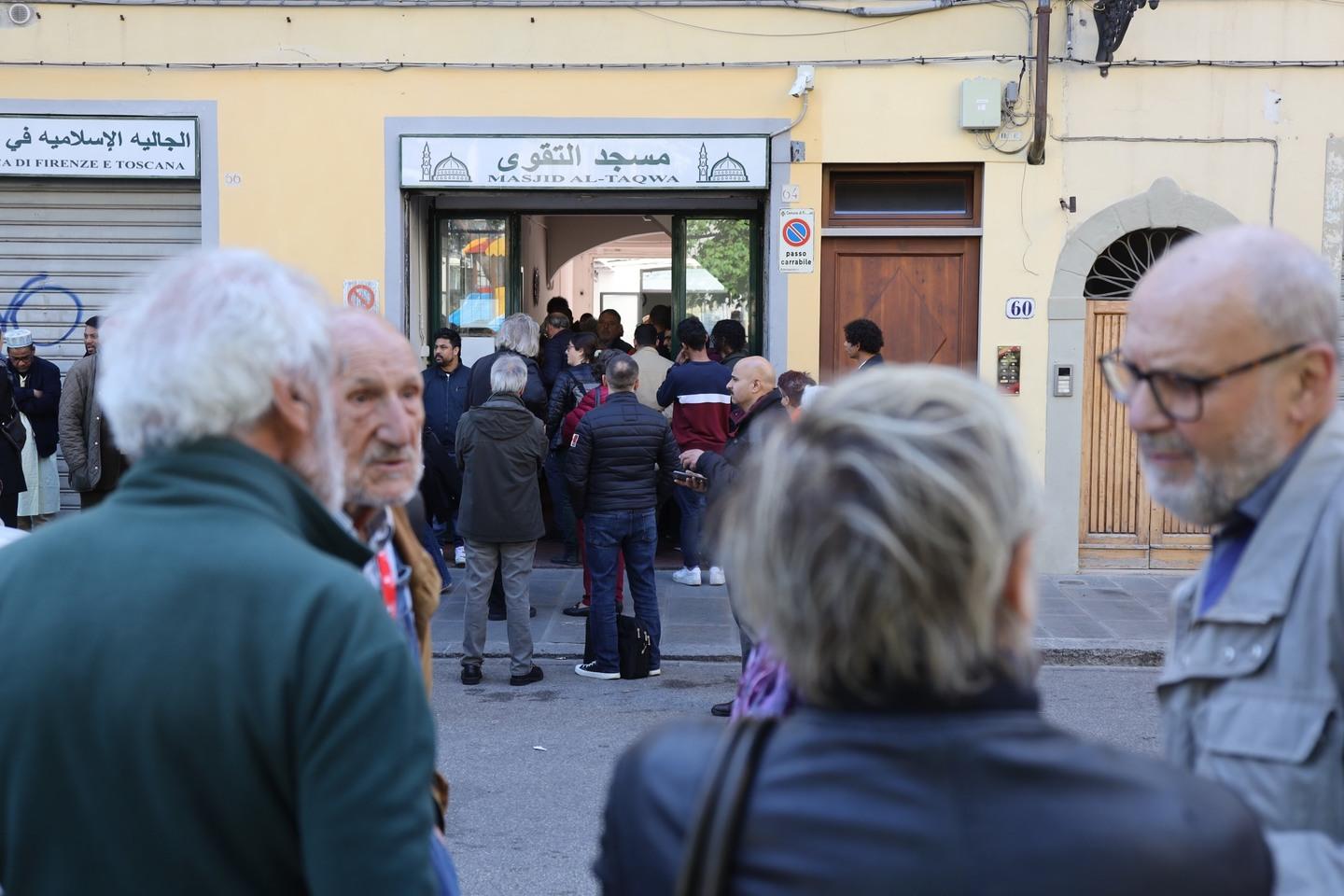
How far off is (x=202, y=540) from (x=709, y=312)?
Answer: 10314mm

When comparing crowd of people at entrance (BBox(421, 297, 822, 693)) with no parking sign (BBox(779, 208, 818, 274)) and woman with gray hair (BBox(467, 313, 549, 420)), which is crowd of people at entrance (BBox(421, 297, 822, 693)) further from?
no parking sign (BBox(779, 208, 818, 274))

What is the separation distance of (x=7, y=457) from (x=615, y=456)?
5.31 meters

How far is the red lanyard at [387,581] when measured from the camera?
2.67 metres

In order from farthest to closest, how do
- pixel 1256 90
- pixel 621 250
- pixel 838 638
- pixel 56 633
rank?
pixel 621 250 → pixel 1256 90 → pixel 56 633 → pixel 838 638

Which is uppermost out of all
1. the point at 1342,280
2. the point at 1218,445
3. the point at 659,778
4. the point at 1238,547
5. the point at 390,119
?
the point at 390,119

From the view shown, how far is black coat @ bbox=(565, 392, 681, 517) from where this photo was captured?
7.69 metres

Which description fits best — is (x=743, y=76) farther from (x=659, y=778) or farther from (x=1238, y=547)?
(x=659, y=778)

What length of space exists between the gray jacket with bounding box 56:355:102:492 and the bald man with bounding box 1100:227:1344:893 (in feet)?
30.3

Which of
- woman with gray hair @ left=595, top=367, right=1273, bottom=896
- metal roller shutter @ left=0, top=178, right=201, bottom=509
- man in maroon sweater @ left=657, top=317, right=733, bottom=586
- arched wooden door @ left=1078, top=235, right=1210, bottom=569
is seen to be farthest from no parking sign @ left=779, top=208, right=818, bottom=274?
woman with gray hair @ left=595, top=367, right=1273, bottom=896

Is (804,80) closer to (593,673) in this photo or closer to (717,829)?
(593,673)

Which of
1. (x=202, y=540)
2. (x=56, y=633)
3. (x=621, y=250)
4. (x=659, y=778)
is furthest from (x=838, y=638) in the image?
(x=621, y=250)

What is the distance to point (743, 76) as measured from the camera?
10695 millimetres

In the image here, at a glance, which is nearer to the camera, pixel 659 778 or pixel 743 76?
pixel 659 778

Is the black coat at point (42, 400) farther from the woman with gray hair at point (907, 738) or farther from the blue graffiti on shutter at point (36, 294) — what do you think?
the woman with gray hair at point (907, 738)
